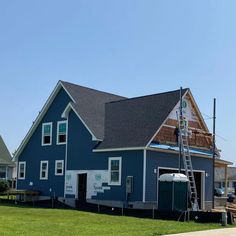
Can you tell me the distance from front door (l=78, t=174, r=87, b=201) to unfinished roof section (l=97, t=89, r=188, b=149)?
3139mm

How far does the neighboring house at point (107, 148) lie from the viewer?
28.0m

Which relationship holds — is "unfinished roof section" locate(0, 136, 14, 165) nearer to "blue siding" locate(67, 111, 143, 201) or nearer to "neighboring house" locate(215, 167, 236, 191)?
"blue siding" locate(67, 111, 143, 201)

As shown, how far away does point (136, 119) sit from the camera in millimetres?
30609

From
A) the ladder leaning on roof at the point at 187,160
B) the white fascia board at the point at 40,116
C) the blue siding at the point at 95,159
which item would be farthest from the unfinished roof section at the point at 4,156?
the ladder leaning on roof at the point at 187,160

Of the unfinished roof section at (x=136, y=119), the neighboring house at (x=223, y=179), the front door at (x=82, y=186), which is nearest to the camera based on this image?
the unfinished roof section at (x=136, y=119)

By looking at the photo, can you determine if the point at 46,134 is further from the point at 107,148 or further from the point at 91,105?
the point at 107,148

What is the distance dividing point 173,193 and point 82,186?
29.6 ft

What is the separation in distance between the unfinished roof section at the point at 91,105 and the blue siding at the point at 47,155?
2.45ft

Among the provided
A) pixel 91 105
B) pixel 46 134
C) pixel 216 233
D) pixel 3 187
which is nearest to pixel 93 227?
pixel 216 233

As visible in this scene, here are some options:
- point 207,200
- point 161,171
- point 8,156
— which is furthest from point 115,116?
point 8,156

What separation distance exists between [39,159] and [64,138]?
128 inches

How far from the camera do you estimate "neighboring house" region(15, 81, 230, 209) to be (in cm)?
2798

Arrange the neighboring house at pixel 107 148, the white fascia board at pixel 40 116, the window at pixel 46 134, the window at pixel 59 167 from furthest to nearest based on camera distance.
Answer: the window at pixel 46 134 → the white fascia board at pixel 40 116 → the window at pixel 59 167 → the neighboring house at pixel 107 148

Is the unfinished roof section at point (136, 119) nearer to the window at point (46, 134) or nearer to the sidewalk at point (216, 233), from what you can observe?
the window at point (46, 134)
